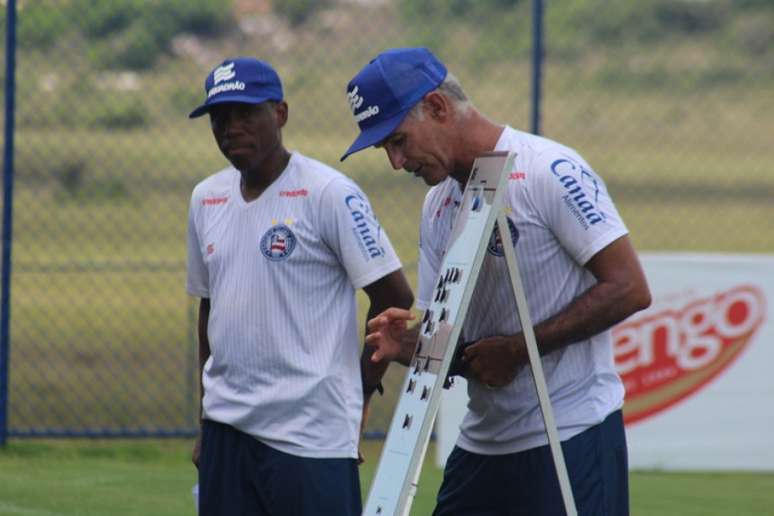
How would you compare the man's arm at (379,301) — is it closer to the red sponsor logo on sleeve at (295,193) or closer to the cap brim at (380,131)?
the red sponsor logo on sleeve at (295,193)

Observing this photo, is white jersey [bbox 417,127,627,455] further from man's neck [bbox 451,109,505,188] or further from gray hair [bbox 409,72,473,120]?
gray hair [bbox 409,72,473,120]

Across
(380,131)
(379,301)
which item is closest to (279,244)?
(379,301)

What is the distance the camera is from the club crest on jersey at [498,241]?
3.87m

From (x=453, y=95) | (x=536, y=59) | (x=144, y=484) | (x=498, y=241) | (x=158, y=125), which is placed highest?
(x=536, y=59)

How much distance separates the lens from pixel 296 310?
431cm

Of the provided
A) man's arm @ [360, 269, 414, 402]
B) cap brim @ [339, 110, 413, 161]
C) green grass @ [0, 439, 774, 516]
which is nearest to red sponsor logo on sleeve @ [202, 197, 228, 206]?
man's arm @ [360, 269, 414, 402]

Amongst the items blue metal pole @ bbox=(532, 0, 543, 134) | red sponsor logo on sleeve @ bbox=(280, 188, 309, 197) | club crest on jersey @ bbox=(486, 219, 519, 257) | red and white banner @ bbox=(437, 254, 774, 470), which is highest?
blue metal pole @ bbox=(532, 0, 543, 134)

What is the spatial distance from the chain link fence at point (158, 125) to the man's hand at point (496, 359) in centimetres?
494

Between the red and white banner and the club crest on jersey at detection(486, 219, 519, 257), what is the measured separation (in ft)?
14.4

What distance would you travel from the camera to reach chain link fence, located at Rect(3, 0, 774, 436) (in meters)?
9.40

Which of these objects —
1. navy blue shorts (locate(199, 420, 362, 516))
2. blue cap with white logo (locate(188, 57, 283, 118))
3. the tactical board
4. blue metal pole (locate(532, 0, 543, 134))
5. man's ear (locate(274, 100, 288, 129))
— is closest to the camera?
the tactical board

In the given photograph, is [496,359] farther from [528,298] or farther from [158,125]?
[158,125]

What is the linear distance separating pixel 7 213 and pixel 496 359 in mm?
5045

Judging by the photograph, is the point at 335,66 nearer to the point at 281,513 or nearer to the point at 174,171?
the point at 174,171
